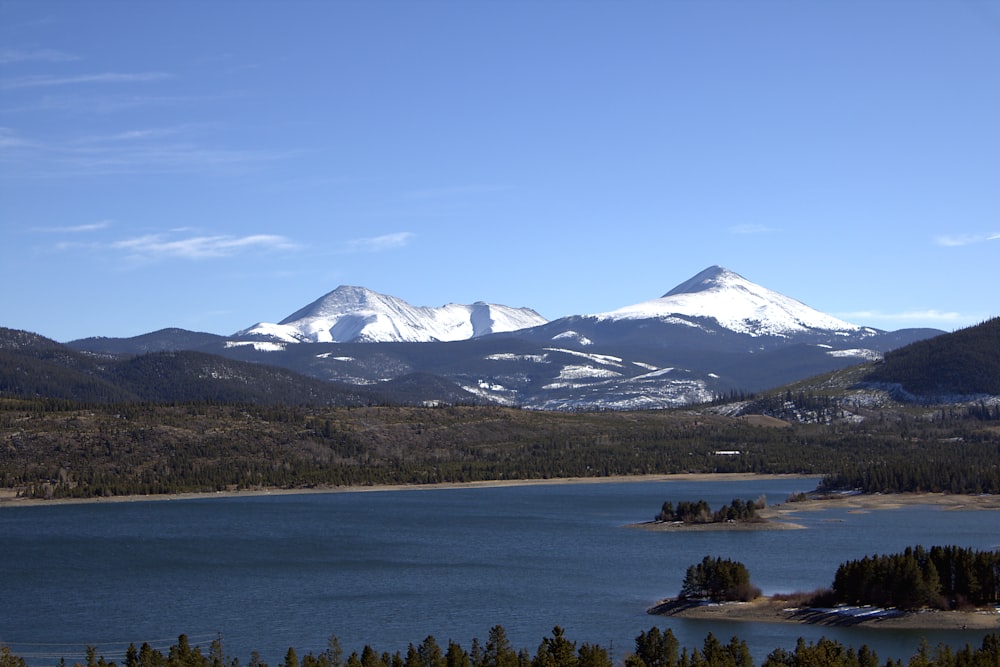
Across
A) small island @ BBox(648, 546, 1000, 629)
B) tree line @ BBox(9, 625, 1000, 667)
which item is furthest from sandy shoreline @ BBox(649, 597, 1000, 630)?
tree line @ BBox(9, 625, 1000, 667)

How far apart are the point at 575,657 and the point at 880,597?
29.4m

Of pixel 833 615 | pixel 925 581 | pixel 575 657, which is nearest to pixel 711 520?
pixel 925 581

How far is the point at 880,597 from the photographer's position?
88938mm

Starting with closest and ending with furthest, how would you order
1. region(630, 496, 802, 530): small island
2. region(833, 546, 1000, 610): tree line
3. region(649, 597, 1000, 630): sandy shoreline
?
region(649, 597, 1000, 630): sandy shoreline < region(833, 546, 1000, 610): tree line < region(630, 496, 802, 530): small island

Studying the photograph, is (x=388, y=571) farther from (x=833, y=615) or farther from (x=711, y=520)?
(x=711, y=520)

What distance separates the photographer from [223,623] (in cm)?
8894

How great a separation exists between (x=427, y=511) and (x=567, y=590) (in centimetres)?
7501

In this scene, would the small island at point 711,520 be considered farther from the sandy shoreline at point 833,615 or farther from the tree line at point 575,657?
the tree line at point 575,657

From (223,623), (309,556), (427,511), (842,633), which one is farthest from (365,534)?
(842,633)

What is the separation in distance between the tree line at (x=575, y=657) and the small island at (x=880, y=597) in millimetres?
12414

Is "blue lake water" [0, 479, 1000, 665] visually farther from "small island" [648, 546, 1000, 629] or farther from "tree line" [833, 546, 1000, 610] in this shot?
"tree line" [833, 546, 1000, 610]

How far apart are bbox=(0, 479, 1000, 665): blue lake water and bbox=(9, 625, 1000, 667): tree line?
5570mm

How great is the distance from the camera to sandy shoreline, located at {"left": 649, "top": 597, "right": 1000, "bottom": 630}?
8500 cm

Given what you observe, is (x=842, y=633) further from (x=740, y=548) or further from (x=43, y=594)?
(x=43, y=594)
